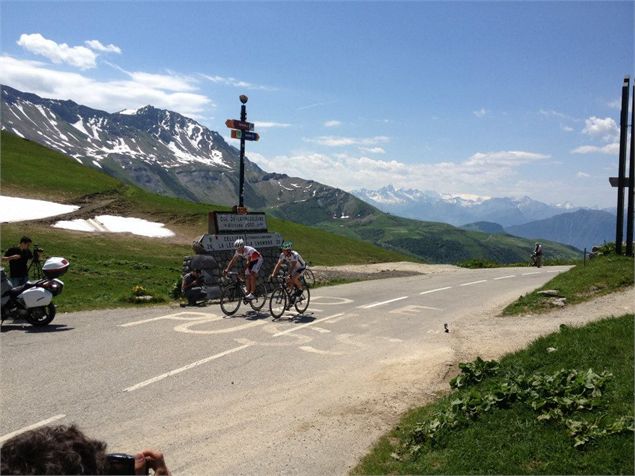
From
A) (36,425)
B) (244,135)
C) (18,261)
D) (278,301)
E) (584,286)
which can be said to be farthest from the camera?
(244,135)

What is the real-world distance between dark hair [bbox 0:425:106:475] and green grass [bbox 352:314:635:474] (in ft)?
13.0

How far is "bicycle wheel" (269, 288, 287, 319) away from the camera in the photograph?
15.9 m

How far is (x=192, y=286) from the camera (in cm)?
1861

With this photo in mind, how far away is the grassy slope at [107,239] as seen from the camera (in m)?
25.2

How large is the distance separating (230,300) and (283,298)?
1.72m

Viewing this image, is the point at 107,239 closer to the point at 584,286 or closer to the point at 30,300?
the point at 30,300

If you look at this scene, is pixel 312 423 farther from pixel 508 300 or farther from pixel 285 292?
pixel 508 300

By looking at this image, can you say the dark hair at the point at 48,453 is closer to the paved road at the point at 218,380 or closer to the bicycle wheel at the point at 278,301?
the paved road at the point at 218,380

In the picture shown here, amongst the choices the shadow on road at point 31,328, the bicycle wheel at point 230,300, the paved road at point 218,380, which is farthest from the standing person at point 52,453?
the bicycle wheel at point 230,300

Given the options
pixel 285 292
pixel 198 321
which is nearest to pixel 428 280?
pixel 285 292

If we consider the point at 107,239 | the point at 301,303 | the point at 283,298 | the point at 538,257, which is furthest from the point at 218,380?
the point at 107,239

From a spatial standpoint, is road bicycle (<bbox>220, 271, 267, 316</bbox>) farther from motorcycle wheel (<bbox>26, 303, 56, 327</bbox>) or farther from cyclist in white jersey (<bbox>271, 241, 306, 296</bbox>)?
motorcycle wheel (<bbox>26, 303, 56, 327</bbox>)

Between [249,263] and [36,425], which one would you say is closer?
[36,425]

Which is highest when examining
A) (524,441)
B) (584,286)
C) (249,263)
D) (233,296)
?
(249,263)
